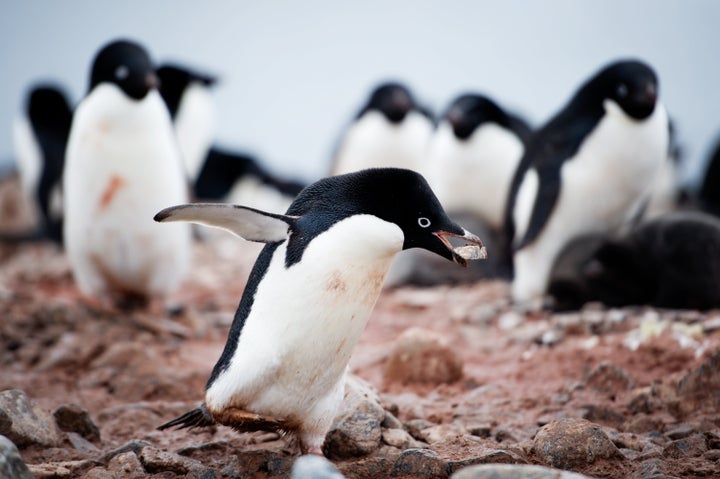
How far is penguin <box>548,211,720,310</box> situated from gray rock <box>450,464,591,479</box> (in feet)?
10.9

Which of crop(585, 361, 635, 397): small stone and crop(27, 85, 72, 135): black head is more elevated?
crop(27, 85, 72, 135): black head

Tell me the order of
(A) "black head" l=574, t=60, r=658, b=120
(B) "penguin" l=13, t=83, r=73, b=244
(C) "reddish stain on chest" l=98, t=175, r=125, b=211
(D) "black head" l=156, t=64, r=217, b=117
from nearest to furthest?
(C) "reddish stain on chest" l=98, t=175, r=125, b=211 < (A) "black head" l=574, t=60, r=658, b=120 < (B) "penguin" l=13, t=83, r=73, b=244 < (D) "black head" l=156, t=64, r=217, b=117

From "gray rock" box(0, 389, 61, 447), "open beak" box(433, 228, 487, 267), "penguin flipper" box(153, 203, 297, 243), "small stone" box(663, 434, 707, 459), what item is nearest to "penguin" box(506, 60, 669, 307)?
"small stone" box(663, 434, 707, 459)

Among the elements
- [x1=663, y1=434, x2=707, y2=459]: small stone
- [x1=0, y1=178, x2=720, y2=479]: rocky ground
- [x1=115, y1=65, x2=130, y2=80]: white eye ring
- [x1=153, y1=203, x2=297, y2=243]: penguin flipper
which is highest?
[x1=115, y1=65, x2=130, y2=80]: white eye ring

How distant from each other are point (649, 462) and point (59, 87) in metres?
8.21

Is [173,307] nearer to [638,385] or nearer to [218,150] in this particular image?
[638,385]

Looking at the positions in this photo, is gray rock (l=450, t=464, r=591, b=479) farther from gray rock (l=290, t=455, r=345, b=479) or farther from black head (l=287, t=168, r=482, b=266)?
black head (l=287, t=168, r=482, b=266)

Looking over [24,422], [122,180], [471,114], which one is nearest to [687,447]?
[24,422]

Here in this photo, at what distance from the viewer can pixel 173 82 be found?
9859 mm

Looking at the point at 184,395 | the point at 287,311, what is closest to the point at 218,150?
the point at 184,395

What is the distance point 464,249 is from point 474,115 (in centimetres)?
466

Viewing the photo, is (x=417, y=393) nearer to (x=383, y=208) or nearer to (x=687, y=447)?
(x=687, y=447)

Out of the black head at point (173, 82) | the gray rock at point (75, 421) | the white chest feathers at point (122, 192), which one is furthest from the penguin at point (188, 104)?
the gray rock at point (75, 421)

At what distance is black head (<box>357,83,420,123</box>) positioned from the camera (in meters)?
7.85
